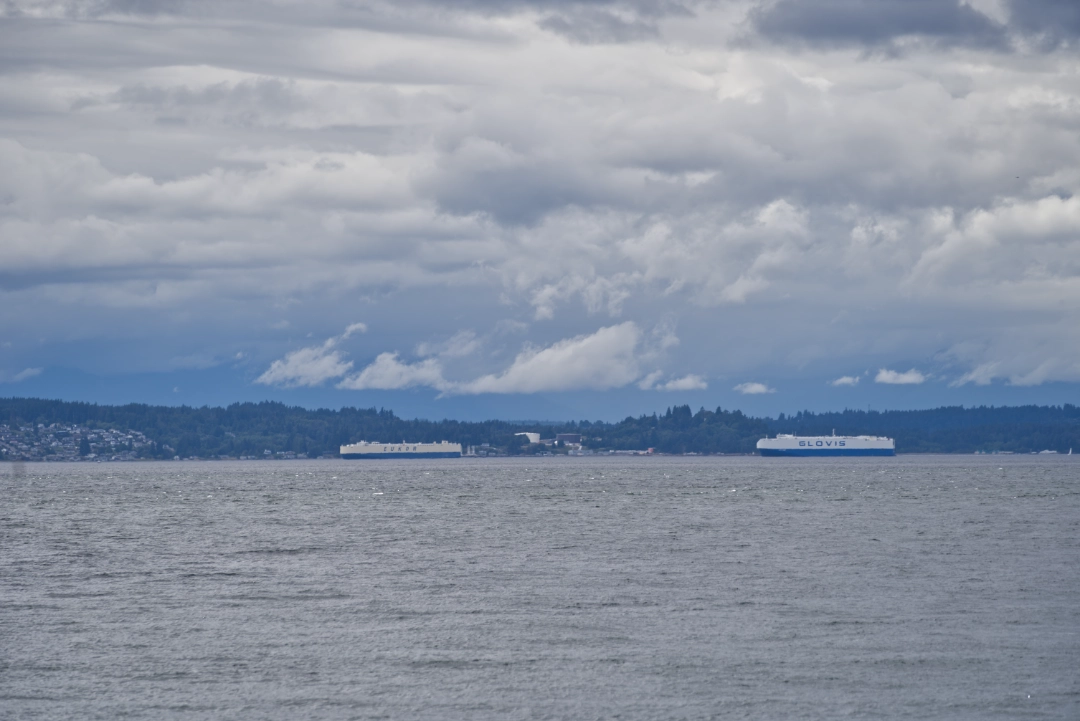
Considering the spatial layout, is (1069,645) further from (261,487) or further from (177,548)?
(261,487)

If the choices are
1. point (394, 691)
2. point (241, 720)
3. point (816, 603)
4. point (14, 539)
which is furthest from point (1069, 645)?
point (14, 539)

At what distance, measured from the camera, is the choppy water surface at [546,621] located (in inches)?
1388

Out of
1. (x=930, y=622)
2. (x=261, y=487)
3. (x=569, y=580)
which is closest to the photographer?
(x=930, y=622)

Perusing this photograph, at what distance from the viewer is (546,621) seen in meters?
48.0

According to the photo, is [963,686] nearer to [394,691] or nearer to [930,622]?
[930,622]

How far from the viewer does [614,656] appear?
134ft

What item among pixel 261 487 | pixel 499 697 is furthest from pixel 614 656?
pixel 261 487

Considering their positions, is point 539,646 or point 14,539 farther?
point 14,539

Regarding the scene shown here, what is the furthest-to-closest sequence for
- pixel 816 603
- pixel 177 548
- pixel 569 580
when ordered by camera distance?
pixel 177 548, pixel 569 580, pixel 816 603

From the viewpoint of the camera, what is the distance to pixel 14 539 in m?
91.2

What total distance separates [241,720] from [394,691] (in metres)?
4.81

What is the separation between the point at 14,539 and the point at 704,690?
2735 inches

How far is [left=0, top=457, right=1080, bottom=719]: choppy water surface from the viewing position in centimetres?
3525

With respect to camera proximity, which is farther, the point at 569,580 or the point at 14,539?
the point at 14,539
